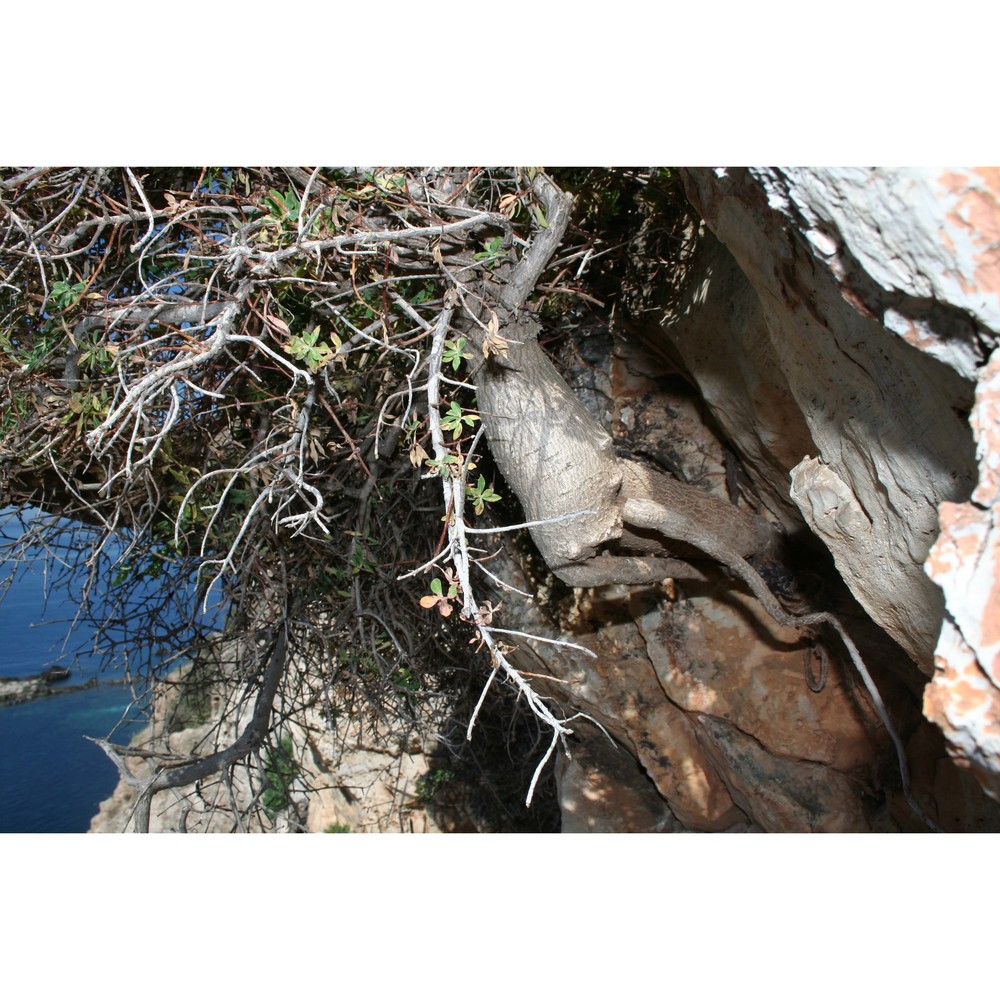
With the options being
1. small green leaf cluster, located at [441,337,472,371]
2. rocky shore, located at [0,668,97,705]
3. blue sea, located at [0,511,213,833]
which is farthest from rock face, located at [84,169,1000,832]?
rocky shore, located at [0,668,97,705]

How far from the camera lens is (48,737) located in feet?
11.7

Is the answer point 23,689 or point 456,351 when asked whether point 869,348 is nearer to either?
point 456,351

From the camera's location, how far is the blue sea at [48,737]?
123 inches

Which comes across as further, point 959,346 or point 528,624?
point 528,624

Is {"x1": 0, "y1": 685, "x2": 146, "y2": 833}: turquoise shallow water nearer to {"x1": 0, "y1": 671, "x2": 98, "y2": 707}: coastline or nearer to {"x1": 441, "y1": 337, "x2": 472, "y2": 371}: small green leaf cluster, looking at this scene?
{"x1": 0, "y1": 671, "x2": 98, "y2": 707}: coastline

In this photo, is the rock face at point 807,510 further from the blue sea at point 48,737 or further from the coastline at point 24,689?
the coastline at point 24,689

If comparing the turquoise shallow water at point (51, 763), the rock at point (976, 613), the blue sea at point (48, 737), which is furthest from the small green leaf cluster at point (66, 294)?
the turquoise shallow water at point (51, 763)

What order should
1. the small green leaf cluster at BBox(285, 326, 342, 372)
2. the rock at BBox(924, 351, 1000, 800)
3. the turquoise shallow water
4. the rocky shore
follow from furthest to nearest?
1. the rocky shore
2. the turquoise shallow water
3. the small green leaf cluster at BBox(285, 326, 342, 372)
4. the rock at BBox(924, 351, 1000, 800)

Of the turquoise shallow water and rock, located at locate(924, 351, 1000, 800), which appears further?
the turquoise shallow water

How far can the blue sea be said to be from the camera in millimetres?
3113

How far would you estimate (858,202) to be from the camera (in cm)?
85

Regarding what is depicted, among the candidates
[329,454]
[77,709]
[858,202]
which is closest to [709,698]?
[329,454]

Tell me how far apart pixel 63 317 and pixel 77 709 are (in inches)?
115
